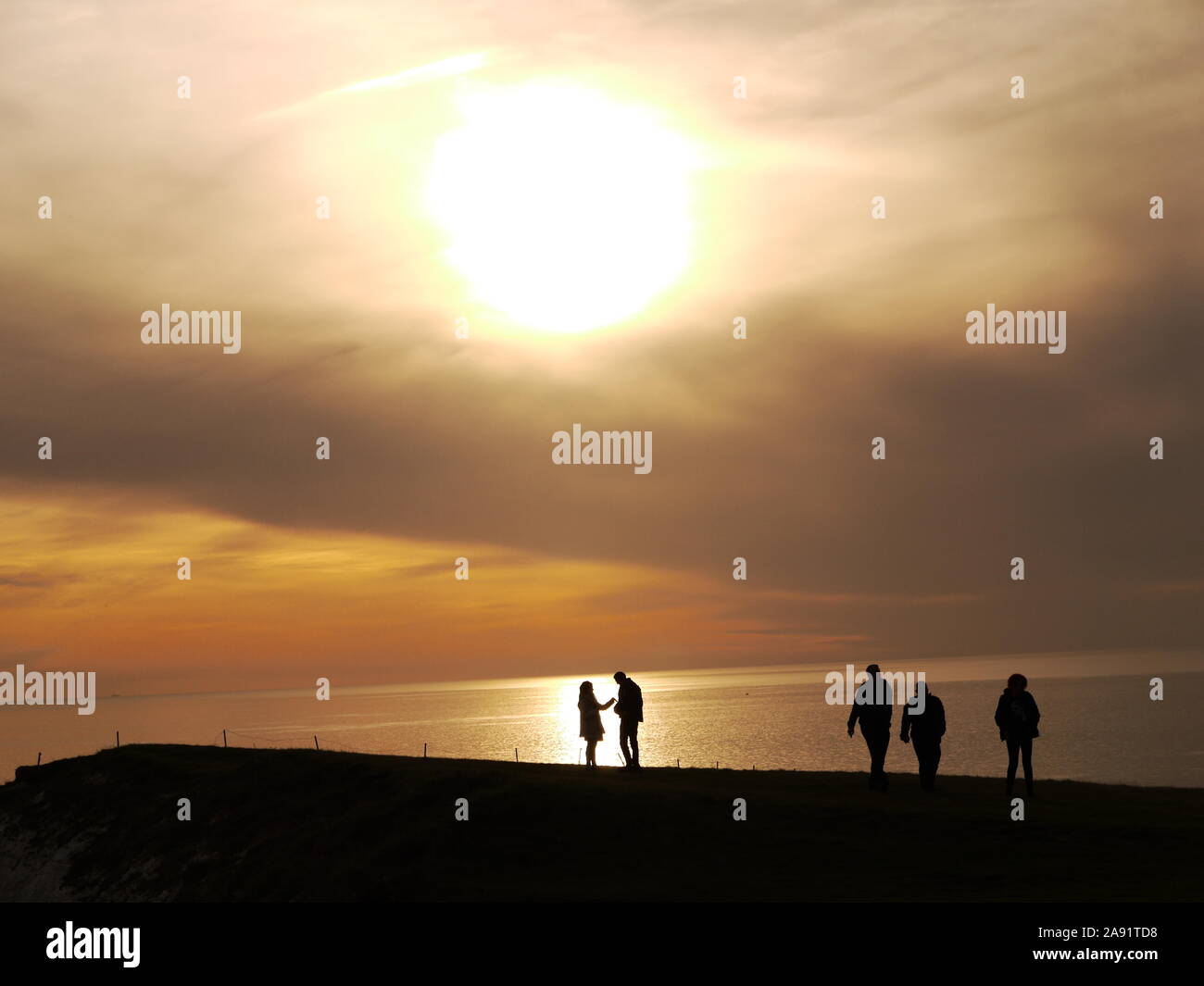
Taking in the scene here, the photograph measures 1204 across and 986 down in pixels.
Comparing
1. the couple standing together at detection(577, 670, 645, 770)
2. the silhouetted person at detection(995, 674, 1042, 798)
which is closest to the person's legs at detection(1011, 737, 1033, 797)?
the silhouetted person at detection(995, 674, 1042, 798)

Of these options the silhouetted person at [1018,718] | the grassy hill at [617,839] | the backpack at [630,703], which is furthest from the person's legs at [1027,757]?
the backpack at [630,703]

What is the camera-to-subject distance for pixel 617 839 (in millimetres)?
27266

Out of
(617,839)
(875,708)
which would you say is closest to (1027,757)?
(875,708)

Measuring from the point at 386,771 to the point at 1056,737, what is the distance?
17660cm

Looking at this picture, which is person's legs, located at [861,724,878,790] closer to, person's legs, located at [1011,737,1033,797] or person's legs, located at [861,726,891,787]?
person's legs, located at [861,726,891,787]

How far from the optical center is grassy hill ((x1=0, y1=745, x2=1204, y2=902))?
22.2 m

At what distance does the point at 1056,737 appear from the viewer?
191 m

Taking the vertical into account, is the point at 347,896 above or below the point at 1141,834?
below

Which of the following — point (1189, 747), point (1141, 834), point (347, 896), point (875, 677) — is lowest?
point (1189, 747)
